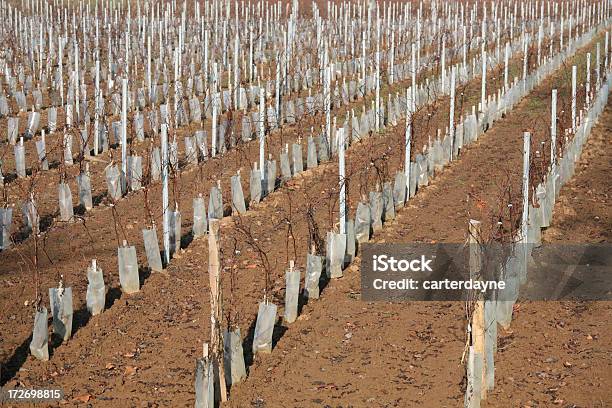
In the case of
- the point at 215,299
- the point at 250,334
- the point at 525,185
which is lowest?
the point at 250,334

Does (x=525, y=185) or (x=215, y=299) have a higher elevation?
(x=525, y=185)

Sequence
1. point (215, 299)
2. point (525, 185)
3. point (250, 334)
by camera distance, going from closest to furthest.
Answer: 1. point (215, 299)
2. point (250, 334)
3. point (525, 185)

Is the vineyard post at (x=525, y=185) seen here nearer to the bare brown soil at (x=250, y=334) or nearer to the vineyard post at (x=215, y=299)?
the bare brown soil at (x=250, y=334)

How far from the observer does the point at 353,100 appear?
1659 centimetres

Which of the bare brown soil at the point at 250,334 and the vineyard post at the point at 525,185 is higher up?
the vineyard post at the point at 525,185

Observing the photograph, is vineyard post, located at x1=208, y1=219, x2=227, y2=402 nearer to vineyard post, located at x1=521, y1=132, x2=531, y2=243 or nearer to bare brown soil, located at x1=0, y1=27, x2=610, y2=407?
bare brown soil, located at x1=0, y1=27, x2=610, y2=407

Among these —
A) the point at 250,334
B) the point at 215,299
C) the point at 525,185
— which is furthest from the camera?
the point at 525,185

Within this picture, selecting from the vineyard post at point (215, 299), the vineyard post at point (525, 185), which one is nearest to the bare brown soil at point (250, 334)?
the vineyard post at point (215, 299)

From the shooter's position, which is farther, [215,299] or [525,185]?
[525,185]

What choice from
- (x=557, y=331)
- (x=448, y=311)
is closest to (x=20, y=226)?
(x=448, y=311)

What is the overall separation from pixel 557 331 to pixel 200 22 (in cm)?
1869

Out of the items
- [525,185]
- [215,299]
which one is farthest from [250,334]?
[525,185]

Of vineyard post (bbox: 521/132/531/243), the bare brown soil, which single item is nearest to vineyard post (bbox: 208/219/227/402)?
the bare brown soil

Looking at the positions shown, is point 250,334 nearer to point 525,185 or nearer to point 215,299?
point 215,299
